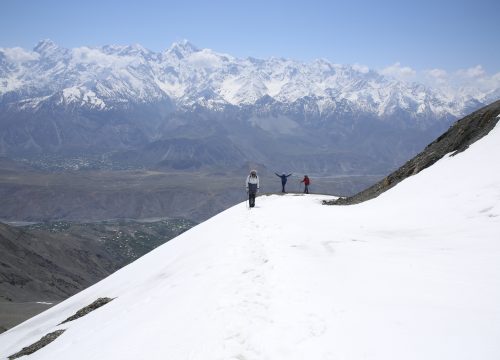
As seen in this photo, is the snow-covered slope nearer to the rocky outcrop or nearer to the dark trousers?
the rocky outcrop

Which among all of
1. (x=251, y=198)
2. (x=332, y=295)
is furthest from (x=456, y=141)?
(x=332, y=295)

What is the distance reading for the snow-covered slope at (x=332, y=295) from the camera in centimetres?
877

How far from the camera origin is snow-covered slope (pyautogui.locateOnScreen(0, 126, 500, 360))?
8.77 metres

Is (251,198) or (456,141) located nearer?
(456,141)

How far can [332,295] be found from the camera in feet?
37.3

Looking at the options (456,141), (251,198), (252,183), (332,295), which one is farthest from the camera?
(251,198)

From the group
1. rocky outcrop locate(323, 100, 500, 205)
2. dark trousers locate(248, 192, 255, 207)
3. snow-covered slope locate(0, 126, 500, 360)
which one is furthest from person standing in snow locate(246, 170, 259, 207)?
snow-covered slope locate(0, 126, 500, 360)

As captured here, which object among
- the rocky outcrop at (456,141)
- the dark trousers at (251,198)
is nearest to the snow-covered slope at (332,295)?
the rocky outcrop at (456,141)

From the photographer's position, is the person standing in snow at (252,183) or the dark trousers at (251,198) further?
the dark trousers at (251,198)

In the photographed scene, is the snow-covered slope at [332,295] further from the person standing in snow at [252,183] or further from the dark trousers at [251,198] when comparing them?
the dark trousers at [251,198]

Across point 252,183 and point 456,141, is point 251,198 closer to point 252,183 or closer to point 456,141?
point 252,183

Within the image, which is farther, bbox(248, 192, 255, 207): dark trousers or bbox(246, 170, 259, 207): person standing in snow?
bbox(248, 192, 255, 207): dark trousers

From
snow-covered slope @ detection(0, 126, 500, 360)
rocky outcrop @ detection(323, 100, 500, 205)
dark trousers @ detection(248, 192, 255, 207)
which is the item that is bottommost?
snow-covered slope @ detection(0, 126, 500, 360)

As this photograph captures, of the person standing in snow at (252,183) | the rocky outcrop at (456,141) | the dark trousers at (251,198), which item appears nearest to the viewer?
the rocky outcrop at (456,141)
